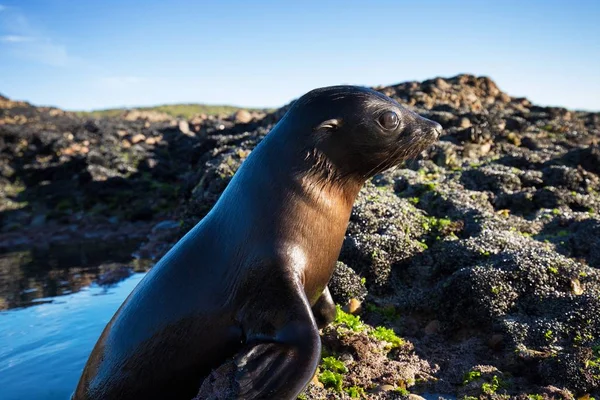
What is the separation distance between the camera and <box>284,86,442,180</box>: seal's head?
3.34 metres

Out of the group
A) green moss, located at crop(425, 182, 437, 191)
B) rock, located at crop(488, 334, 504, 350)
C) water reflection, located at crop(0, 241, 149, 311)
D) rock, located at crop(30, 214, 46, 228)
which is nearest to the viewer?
rock, located at crop(488, 334, 504, 350)

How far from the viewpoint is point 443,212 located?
7277mm

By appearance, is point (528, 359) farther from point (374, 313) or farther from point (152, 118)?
point (152, 118)

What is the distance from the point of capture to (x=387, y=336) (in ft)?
14.9

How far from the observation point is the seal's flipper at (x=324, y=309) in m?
3.96

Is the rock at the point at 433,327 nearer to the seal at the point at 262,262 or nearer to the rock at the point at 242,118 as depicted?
the seal at the point at 262,262

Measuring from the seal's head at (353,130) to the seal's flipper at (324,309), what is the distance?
111cm

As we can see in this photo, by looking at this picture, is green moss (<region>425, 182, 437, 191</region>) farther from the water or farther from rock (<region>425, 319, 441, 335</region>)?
the water

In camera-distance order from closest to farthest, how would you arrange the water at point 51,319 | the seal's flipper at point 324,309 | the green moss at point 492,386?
the green moss at point 492,386 → the seal's flipper at point 324,309 → the water at point 51,319

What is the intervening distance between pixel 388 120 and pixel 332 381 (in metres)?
2.00

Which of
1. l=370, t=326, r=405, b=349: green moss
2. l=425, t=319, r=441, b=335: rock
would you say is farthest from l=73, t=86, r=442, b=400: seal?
l=425, t=319, r=441, b=335: rock

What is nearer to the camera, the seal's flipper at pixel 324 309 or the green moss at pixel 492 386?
the green moss at pixel 492 386

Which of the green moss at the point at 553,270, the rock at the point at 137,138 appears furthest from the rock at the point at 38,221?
the green moss at the point at 553,270

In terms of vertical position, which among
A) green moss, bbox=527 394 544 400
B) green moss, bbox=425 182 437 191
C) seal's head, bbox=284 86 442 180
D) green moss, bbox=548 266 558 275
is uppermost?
seal's head, bbox=284 86 442 180
